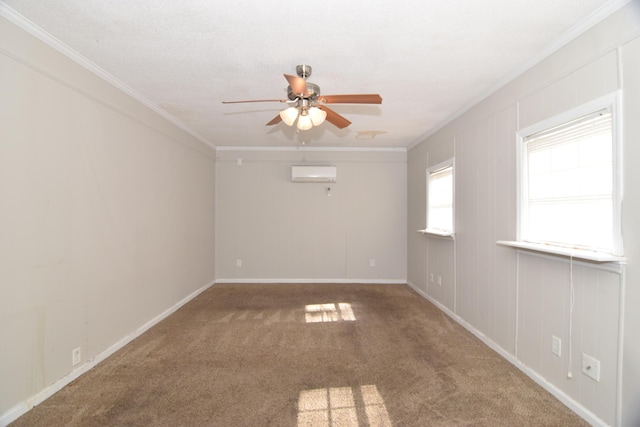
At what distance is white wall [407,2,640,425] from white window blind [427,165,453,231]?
1.20 ft

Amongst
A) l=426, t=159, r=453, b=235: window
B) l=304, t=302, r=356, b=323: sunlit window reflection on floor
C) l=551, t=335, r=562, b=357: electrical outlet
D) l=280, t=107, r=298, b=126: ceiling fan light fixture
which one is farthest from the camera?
l=426, t=159, r=453, b=235: window

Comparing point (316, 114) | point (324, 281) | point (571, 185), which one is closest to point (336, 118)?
point (316, 114)

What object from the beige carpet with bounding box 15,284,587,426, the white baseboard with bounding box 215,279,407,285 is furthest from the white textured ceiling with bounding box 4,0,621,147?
the white baseboard with bounding box 215,279,407,285

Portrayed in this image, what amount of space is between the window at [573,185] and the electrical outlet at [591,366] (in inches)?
25.9

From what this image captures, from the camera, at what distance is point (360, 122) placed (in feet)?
13.5

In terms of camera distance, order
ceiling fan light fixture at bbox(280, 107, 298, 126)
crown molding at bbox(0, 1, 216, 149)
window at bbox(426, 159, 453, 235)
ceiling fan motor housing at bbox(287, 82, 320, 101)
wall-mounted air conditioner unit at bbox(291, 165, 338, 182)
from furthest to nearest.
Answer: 1. wall-mounted air conditioner unit at bbox(291, 165, 338, 182)
2. window at bbox(426, 159, 453, 235)
3. ceiling fan light fixture at bbox(280, 107, 298, 126)
4. ceiling fan motor housing at bbox(287, 82, 320, 101)
5. crown molding at bbox(0, 1, 216, 149)

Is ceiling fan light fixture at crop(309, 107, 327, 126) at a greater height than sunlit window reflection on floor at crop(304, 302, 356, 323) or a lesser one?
greater

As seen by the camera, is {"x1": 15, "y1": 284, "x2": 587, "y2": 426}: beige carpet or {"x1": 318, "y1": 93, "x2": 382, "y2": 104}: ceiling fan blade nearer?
{"x1": 15, "y1": 284, "x2": 587, "y2": 426}: beige carpet

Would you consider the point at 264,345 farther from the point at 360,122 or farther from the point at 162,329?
the point at 360,122

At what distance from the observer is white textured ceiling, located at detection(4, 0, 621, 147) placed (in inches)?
71.2

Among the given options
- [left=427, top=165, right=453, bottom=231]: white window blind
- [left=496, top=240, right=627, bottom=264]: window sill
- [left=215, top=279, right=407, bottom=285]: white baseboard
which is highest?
[left=427, top=165, right=453, bottom=231]: white window blind

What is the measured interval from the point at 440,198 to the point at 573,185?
2317 millimetres

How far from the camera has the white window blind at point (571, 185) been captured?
5.99ft

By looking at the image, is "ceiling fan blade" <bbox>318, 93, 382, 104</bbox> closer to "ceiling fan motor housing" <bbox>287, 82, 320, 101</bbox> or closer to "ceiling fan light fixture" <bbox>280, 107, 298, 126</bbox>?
"ceiling fan motor housing" <bbox>287, 82, 320, 101</bbox>
